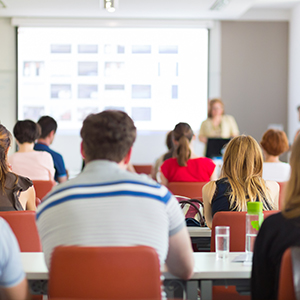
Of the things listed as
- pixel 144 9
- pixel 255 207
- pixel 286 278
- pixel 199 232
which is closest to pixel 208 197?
pixel 199 232

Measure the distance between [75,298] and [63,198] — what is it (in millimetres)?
301

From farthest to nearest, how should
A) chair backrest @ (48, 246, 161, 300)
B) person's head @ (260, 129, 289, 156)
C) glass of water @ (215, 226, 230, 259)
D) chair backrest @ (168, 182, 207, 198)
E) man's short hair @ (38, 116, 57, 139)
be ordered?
man's short hair @ (38, 116, 57, 139) → person's head @ (260, 129, 289, 156) → chair backrest @ (168, 182, 207, 198) → glass of water @ (215, 226, 230, 259) → chair backrest @ (48, 246, 161, 300)

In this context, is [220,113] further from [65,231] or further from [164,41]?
[65,231]

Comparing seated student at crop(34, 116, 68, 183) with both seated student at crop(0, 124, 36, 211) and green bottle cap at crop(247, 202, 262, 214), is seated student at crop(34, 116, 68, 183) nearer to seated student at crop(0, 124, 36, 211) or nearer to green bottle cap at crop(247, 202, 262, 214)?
seated student at crop(0, 124, 36, 211)

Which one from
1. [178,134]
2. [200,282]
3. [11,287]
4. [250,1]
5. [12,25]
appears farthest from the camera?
[12,25]

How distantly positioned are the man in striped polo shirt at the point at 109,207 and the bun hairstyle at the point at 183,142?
8.45 feet

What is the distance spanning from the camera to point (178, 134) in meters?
4.39

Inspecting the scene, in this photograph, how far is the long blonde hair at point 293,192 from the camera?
1332 mm

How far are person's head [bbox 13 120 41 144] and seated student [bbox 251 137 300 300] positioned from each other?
3.00 m

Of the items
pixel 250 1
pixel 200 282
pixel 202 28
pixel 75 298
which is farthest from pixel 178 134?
pixel 202 28

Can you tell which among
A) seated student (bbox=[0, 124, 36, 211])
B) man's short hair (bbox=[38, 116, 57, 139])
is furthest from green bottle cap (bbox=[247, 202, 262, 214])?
man's short hair (bbox=[38, 116, 57, 139])

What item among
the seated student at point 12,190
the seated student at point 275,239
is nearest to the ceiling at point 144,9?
the seated student at point 12,190

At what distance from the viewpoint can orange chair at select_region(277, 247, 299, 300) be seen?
129 centimetres

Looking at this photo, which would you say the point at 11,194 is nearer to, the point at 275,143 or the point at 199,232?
the point at 199,232
